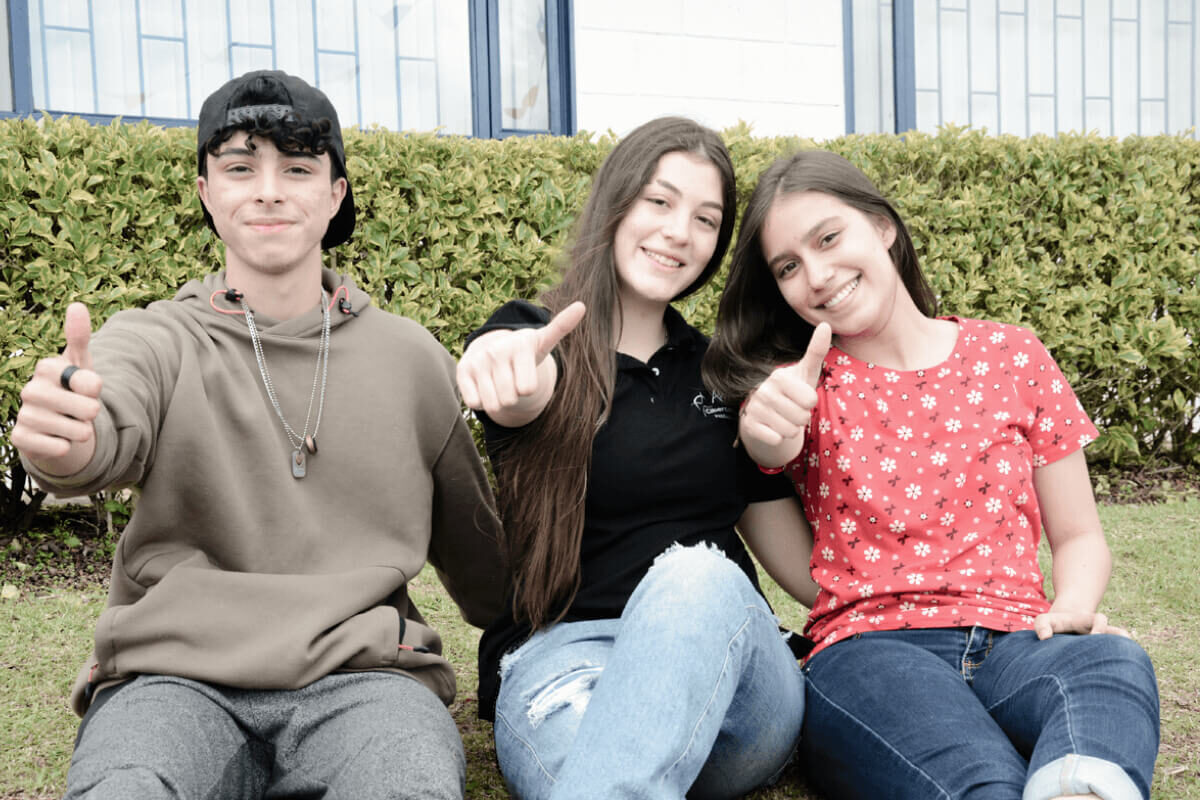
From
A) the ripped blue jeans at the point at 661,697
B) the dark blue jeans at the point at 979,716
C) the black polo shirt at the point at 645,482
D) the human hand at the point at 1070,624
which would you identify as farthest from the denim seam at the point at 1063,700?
the black polo shirt at the point at 645,482

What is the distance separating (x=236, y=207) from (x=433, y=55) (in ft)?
16.1

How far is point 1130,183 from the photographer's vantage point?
531cm

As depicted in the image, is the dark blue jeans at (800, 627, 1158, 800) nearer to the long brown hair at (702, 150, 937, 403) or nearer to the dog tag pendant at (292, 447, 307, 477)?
the long brown hair at (702, 150, 937, 403)

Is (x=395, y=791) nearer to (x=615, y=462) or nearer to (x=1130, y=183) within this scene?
(x=615, y=462)

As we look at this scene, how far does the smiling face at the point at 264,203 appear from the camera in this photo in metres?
2.13

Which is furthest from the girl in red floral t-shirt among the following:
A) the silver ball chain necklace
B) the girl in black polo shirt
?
the silver ball chain necklace

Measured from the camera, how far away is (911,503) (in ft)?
7.30

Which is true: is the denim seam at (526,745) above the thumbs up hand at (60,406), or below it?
below

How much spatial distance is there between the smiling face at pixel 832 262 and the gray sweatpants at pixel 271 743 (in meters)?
1.19

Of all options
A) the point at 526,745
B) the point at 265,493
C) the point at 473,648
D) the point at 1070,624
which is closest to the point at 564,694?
the point at 526,745

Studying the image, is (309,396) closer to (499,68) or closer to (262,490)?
(262,490)

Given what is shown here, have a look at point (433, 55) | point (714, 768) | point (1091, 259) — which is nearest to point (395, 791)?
point (714, 768)

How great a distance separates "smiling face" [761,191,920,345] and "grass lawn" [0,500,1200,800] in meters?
1.06

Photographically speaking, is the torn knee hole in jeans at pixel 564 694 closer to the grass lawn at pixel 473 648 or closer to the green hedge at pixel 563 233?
the grass lawn at pixel 473 648
